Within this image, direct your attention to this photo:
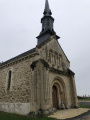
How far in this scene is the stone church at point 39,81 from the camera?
12109 millimetres

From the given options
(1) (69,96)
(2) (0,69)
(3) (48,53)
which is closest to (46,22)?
(3) (48,53)

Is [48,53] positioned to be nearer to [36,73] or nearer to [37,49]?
[37,49]

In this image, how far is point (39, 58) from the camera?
44.0ft

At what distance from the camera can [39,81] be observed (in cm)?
1211

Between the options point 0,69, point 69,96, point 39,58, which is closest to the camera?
point 39,58

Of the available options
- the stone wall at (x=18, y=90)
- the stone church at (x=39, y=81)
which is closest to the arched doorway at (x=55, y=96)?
the stone church at (x=39, y=81)

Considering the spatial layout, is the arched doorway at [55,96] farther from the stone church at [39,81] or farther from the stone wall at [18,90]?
the stone wall at [18,90]

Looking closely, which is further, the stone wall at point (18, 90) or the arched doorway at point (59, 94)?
the arched doorway at point (59, 94)

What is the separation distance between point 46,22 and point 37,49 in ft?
28.7

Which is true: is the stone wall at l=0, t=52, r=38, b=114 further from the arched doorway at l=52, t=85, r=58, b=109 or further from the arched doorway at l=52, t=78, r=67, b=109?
the arched doorway at l=52, t=85, r=58, b=109

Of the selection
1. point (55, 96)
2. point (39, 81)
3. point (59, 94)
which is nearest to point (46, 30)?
point (39, 81)

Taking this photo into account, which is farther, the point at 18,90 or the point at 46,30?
the point at 46,30

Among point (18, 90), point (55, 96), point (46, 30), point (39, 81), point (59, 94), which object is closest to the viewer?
point (39, 81)

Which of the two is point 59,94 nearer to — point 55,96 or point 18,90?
point 55,96
